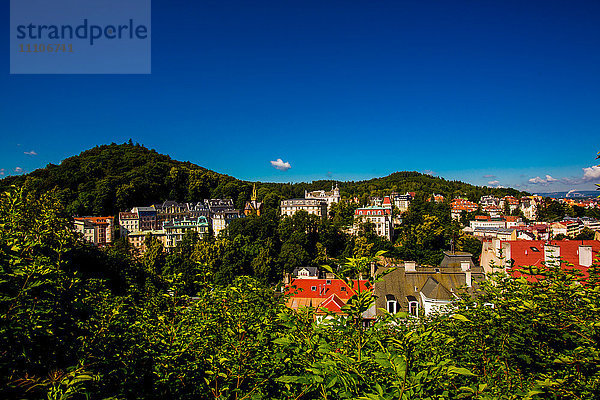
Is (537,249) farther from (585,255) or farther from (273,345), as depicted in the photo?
(273,345)

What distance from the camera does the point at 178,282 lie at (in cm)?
657

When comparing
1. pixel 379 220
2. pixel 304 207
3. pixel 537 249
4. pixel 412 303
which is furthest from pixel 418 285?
pixel 304 207

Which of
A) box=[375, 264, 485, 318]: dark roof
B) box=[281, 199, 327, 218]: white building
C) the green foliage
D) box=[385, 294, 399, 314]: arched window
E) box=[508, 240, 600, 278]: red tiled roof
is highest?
box=[281, 199, 327, 218]: white building

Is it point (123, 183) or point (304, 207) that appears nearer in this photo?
point (123, 183)

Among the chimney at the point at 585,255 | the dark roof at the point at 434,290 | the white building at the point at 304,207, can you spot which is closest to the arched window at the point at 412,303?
the dark roof at the point at 434,290

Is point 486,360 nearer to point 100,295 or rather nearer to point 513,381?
point 513,381

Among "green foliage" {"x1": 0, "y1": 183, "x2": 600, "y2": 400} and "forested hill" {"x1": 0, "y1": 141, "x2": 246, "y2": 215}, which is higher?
"forested hill" {"x1": 0, "y1": 141, "x2": 246, "y2": 215}

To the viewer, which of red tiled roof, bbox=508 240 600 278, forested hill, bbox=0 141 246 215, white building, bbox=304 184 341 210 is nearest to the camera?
red tiled roof, bbox=508 240 600 278

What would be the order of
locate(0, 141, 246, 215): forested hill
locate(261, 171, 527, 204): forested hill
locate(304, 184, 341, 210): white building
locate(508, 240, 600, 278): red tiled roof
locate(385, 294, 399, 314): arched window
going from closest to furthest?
locate(508, 240, 600, 278): red tiled roof, locate(385, 294, 399, 314): arched window, locate(0, 141, 246, 215): forested hill, locate(304, 184, 341, 210): white building, locate(261, 171, 527, 204): forested hill

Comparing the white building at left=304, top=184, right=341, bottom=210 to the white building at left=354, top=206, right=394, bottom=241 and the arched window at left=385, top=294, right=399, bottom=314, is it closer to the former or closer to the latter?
the white building at left=354, top=206, right=394, bottom=241

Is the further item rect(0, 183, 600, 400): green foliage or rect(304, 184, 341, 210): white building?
rect(304, 184, 341, 210): white building

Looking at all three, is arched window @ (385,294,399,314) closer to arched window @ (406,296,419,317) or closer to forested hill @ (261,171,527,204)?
arched window @ (406,296,419,317)

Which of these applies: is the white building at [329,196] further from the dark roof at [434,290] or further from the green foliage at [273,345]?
the green foliage at [273,345]

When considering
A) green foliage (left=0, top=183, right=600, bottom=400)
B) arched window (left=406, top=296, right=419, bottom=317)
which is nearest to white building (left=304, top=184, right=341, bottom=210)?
arched window (left=406, top=296, right=419, bottom=317)
